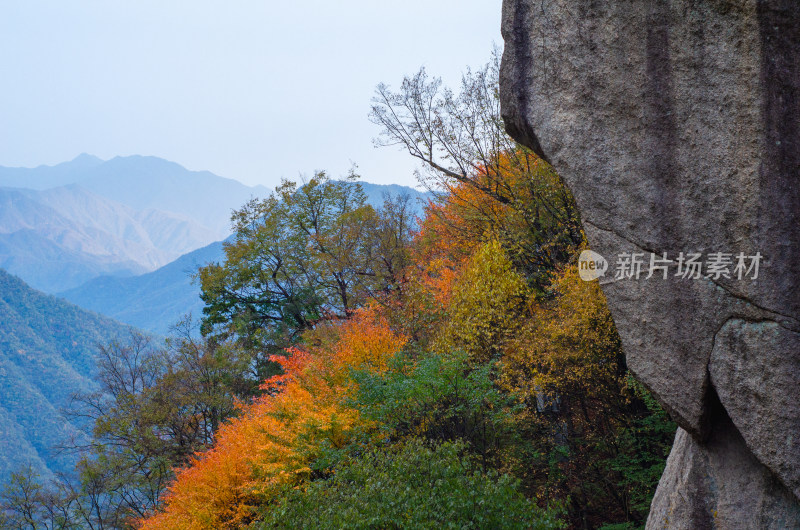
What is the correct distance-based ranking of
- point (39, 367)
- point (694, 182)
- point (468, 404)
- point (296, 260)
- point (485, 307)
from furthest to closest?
point (39, 367) < point (296, 260) < point (485, 307) < point (468, 404) < point (694, 182)

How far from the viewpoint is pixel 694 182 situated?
612 cm

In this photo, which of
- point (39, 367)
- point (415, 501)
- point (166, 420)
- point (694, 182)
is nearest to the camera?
point (694, 182)

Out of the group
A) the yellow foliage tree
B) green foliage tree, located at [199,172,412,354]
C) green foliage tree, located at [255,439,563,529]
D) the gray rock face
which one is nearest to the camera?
the gray rock face

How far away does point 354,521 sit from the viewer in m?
7.40

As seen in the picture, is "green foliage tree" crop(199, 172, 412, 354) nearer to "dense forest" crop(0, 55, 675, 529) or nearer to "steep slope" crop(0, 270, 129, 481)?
"dense forest" crop(0, 55, 675, 529)

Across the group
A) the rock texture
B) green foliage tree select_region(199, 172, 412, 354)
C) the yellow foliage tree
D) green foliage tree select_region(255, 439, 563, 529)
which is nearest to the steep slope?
green foliage tree select_region(199, 172, 412, 354)

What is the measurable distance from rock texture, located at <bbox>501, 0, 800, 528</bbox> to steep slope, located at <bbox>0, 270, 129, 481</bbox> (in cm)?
7573

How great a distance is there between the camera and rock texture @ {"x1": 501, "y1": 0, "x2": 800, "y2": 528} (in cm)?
579

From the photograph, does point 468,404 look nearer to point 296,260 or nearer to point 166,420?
point 166,420

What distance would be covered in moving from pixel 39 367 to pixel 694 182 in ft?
383

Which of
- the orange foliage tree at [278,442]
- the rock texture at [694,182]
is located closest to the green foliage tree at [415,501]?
the rock texture at [694,182]

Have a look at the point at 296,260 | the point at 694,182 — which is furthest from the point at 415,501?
the point at 296,260

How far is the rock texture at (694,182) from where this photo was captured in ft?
19.0

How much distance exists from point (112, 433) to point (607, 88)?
1163 inches
